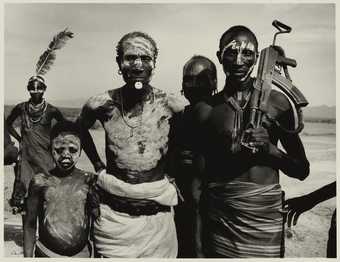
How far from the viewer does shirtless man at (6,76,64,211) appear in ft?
19.0

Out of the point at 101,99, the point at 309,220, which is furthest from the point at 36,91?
the point at 309,220

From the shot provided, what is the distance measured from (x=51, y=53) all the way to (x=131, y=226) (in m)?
2.37

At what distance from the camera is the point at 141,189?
4.30 meters

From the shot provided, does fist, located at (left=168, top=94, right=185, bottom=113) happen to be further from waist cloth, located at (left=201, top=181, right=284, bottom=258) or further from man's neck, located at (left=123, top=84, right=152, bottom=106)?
waist cloth, located at (left=201, top=181, right=284, bottom=258)

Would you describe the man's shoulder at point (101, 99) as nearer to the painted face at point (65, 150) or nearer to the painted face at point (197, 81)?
the painted face at point (65, 150)

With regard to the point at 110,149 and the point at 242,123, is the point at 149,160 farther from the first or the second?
the point at 242,123

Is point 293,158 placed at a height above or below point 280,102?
below

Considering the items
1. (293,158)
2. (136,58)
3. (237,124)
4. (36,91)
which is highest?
Result: (136,58)

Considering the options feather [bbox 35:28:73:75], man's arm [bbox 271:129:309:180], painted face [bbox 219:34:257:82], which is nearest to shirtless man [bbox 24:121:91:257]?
painted face [bbox 219:34:257:82]

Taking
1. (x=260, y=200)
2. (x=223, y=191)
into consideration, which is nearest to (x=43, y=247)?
(x=223, y=191)

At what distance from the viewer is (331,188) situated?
450 cm

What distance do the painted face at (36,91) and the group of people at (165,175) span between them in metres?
1.42

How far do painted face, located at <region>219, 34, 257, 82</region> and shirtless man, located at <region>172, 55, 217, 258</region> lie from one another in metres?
0.41

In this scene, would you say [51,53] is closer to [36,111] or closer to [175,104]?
[36,111]
